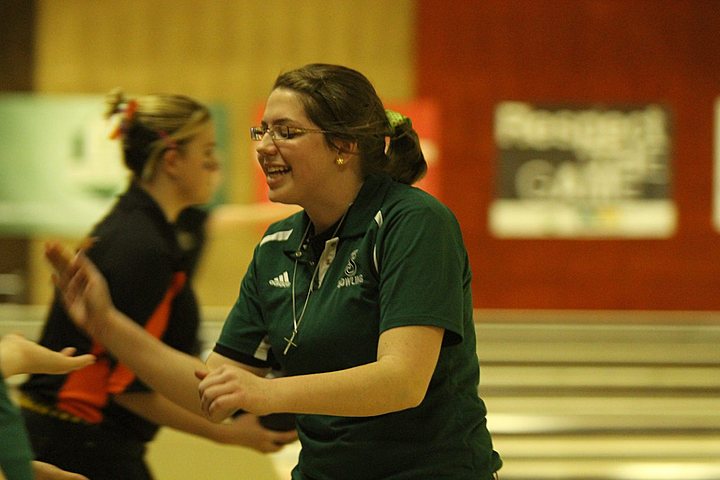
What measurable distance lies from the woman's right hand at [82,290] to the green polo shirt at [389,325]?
0.28 metres

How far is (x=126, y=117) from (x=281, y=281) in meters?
A: 0.83

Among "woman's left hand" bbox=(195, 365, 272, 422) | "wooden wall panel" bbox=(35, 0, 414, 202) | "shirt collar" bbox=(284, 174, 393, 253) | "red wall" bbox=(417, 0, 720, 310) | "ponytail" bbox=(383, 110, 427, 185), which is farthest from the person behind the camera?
"red wall" bbox=(417, 0, 720, 310)

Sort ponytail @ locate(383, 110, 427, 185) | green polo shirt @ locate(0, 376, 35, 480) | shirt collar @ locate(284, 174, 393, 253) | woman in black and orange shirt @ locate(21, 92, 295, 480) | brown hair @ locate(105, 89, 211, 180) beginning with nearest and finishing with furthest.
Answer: green polo shirt @ locate(0, 376, 35, 480) < shirt collar @ locate(284, 174, 393, 253) < ponytail @ locate(383, 110, 427, 185) < woman in black and orange shirt @ locate(21, 92, 295, 480) < brown hair @ locate(105, 89, 211, 180)

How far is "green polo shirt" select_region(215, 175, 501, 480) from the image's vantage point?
56.7 inches

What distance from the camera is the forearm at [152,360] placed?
1608 mm

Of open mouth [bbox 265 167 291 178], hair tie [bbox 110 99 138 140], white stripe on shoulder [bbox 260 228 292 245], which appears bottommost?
white stripe on shoulder [bbox 260 228 292 245]

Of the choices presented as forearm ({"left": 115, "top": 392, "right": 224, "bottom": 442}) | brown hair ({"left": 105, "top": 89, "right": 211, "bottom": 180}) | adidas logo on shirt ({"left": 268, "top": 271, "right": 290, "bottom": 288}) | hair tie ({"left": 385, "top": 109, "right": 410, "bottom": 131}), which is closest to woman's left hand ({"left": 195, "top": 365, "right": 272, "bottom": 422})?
adidas logo on shirt ({"left": 268, "top": 271, "right": 290, "bottom": 288})

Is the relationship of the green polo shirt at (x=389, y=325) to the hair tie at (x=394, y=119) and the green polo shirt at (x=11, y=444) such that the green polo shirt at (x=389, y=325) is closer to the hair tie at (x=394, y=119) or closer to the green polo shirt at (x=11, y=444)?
the hair tie at (x=394, y=119)

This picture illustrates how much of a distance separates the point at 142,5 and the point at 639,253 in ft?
12.8

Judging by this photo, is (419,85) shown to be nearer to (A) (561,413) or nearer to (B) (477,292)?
(B) (477,292)

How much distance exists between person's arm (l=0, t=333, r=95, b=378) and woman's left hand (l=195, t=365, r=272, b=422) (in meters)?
0.28

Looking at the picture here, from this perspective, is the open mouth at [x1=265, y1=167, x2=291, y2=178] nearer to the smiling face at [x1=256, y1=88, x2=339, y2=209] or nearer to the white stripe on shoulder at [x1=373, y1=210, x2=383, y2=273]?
the smiling face at [x1=256, y1=88, x2=339, y2=209]

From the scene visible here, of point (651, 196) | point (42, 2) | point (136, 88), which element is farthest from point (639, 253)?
point (42, 2)

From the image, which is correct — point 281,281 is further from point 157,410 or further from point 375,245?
point 157,410
